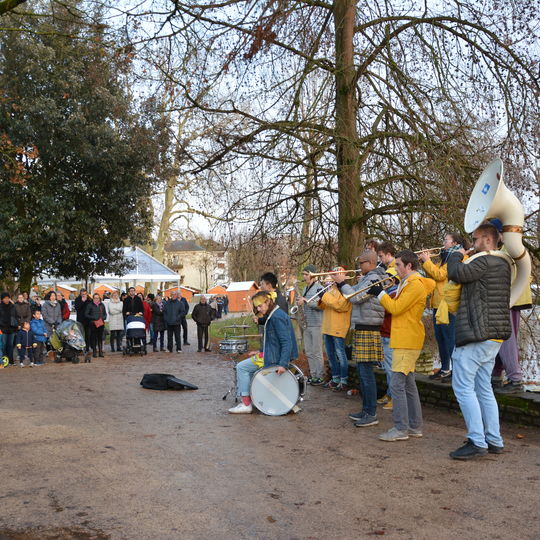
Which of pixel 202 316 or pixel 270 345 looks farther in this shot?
pixel 202 316

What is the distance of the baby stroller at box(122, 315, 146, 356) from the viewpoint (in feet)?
61.1

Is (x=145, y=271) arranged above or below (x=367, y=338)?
above

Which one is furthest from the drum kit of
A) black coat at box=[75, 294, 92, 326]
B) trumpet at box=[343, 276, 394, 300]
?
black coat at box=[75, 294, 92, 326]

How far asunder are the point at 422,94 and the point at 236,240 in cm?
438

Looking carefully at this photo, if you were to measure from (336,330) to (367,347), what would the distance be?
2.79 metres

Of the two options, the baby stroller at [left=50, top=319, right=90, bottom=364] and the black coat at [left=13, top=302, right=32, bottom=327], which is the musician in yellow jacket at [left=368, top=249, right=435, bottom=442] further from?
the black coat at [left=13, top=302, right=32, bottom=327]

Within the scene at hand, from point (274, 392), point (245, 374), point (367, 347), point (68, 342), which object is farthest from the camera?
point (68, 342)

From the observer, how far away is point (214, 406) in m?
9.67

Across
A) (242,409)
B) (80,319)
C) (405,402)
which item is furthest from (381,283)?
(80,319)

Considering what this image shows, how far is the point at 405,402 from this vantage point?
710 cm

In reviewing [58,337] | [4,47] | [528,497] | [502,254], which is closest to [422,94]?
[502,254]

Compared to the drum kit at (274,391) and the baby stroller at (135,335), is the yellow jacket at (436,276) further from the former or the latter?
the baby stroller at (135,335)

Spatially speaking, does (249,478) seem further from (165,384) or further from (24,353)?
(24,353)

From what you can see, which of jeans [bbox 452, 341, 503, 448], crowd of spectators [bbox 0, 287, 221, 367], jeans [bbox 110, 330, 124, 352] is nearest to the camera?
jeans [bbox 452, 341, 503, 448]
